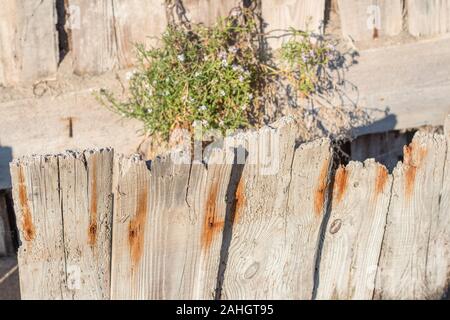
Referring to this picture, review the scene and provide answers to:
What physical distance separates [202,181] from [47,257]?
2.56 feet

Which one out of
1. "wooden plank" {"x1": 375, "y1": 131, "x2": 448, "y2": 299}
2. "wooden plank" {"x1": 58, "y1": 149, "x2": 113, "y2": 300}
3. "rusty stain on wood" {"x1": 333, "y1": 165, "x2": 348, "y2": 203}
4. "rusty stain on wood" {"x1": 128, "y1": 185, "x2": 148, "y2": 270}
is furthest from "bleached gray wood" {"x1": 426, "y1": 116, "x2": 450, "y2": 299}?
"wooden plank" {"x1": 58, "y1": 149, "x2": 113, "y2": 300}

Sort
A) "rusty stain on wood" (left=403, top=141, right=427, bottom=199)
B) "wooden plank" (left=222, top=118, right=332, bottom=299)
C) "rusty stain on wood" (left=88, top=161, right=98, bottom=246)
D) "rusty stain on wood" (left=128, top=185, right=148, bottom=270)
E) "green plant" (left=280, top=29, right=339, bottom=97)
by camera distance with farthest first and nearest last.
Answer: "green plant" (left=280, top=29, right=339, bottom=97) < "rusty stain on wood" (left=403, top=141, right=427, bottom=199) < "wooden plank" (left=222, top=118, right=332, bottom=299) < "rusty stain on wood" (left=128, top=185, right=148, bottom=270) < "rusty stain on wood" (left=88, top=161, right=98, bottom=246)

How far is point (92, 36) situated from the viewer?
3.64m

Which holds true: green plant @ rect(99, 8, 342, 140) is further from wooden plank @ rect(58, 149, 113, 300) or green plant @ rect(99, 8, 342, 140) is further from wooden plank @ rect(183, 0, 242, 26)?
wooden plank @ rect(58, 149, 113, 300)

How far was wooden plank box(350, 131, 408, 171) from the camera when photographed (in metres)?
4.37

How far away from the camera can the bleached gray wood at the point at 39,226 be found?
10.1 ft

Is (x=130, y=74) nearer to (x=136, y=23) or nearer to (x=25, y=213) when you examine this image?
(x=136, y=23)

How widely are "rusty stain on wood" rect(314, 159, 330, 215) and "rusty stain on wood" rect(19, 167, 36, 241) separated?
1348 millimetres

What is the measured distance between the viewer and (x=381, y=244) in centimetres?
386

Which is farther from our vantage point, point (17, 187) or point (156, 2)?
point (156, 2)

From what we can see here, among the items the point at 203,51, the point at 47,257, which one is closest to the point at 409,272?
the point at 203,51

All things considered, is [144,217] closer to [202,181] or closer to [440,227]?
[202,181]

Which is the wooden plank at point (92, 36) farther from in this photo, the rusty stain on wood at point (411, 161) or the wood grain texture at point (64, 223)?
the rusty stain on wood at point (411, 161)

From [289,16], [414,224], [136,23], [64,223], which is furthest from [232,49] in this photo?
[414,224]
